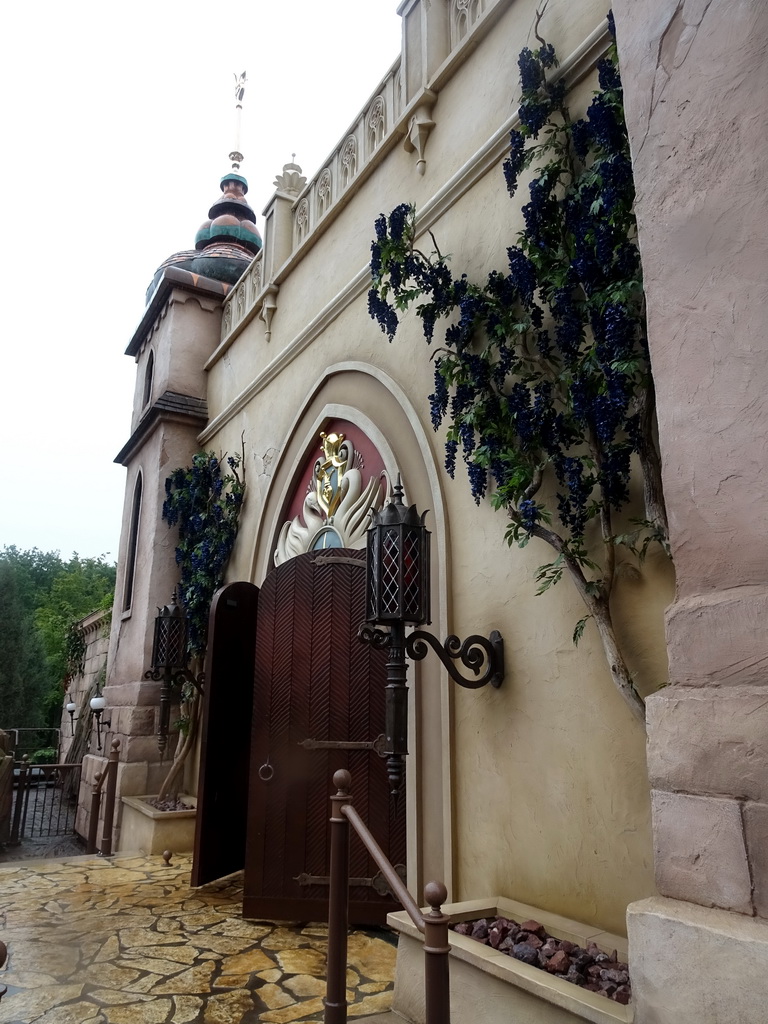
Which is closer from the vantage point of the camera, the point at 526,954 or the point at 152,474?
the point at 526,954

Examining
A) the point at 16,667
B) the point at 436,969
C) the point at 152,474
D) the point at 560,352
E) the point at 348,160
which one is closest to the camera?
the point at 436,969

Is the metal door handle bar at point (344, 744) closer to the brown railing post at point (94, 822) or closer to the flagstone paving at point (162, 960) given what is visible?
the flagstone paving at point (162, 960)

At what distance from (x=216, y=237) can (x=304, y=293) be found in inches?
207

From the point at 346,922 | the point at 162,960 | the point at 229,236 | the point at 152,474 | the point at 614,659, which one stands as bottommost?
the point at 162,960

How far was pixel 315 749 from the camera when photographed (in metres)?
4.60

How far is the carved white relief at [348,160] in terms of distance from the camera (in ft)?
20.0

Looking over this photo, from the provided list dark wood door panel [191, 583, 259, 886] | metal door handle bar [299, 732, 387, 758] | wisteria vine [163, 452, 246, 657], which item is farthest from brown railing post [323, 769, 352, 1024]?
wisteria vine [163, 452, 246, 657]

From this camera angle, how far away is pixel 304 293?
665cm

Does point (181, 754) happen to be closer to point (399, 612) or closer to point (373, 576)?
point (373, 576)

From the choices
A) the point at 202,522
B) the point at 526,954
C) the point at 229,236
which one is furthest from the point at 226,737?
the point at 229,236

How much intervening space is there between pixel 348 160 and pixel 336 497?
9.39ft

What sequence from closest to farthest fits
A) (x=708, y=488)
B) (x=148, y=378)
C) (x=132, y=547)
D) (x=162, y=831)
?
1. (x=708, y=488)
2. (x=162, y=831)
3. (x=132, y=547)
4. (x=148, y=378)

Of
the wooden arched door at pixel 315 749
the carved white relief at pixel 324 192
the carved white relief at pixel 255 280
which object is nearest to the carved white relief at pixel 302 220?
the carved white relief at pixel 324 192

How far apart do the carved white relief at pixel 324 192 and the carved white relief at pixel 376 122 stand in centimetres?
68
